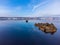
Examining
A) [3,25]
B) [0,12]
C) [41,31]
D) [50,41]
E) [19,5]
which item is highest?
[19,5]

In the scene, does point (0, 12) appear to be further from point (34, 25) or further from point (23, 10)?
point (34, 25)

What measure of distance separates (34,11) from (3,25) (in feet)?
2.10

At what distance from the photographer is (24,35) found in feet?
6.12

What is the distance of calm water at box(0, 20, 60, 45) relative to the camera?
174 centimetres

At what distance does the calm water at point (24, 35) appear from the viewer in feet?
5.71

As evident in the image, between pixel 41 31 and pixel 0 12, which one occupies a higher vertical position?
pixel 0 12

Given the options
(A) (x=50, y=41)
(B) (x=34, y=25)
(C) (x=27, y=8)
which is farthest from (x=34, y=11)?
(A) (x=50, y=41)

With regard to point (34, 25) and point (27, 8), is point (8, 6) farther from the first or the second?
point (34, 25)

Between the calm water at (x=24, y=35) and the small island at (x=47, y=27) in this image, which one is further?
the small island at (x=47, y=27)

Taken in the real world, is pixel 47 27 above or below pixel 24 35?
above

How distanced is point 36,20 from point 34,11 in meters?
0.17

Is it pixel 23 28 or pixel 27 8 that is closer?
pixel 27 8

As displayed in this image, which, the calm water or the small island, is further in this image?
the small island

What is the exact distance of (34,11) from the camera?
71.3 inches
